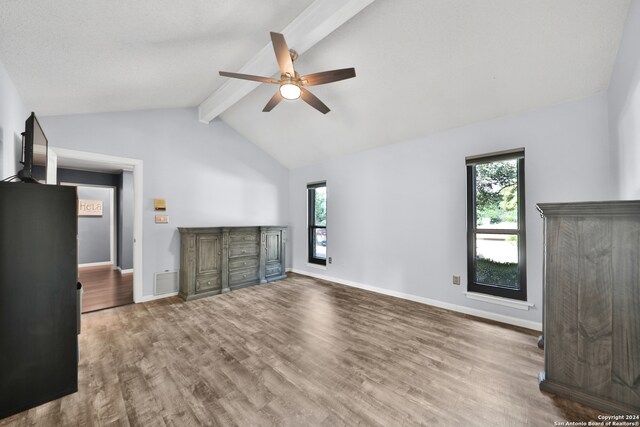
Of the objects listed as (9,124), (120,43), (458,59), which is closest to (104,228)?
(9,124)

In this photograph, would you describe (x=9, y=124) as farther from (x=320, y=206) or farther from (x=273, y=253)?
(x=320, y=206)

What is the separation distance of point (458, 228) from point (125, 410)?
367cm

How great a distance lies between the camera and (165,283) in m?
3.94

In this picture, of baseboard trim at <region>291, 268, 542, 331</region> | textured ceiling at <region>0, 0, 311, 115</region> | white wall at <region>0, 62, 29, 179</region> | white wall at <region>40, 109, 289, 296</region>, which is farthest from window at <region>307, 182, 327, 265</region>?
white wall at <region>0, 62, 29, 179</region>

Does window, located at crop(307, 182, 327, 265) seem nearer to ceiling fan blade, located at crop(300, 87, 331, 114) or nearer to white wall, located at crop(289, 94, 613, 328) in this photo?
white wall, located at crop(289, 94, 613, 328)

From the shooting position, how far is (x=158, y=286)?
387 centimetres

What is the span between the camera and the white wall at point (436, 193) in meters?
2.57

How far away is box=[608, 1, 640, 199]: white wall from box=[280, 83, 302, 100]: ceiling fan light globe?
95.0 inches

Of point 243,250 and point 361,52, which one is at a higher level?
point 361,52

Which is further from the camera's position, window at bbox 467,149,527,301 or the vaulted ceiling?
window at bbox 467,149,527,301

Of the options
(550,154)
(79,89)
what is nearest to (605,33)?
(550,154)

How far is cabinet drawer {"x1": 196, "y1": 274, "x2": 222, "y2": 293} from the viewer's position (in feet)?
12.8

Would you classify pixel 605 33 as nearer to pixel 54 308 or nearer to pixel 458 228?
pixel 458 228

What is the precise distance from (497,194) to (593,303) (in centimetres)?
173
